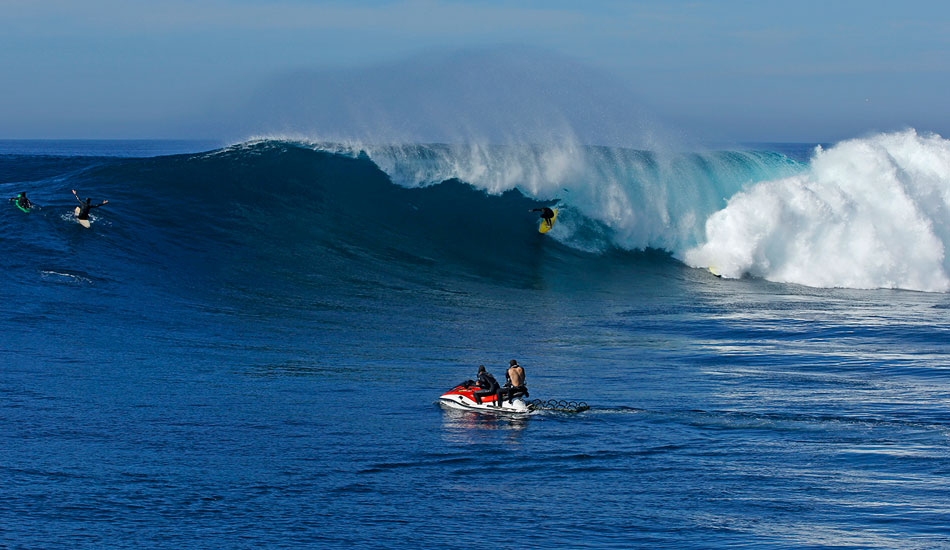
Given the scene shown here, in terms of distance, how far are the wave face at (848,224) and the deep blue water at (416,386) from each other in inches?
52.8

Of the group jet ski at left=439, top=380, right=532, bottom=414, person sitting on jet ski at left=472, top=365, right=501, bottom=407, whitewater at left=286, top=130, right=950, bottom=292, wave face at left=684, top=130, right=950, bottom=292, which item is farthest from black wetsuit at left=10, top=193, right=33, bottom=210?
wave face at left=684, top=130, right=950, bottom=292

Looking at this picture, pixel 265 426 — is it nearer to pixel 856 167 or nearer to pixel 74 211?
pixel 74 211

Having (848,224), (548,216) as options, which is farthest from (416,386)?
(848,224)

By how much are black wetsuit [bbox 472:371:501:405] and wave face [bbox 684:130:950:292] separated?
1481cm

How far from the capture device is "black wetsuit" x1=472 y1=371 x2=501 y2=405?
13242 mm

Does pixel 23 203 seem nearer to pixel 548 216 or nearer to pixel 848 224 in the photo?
pixel 548 216

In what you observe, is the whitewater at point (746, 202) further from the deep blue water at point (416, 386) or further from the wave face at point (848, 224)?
the deep blue water at point (416, 386)

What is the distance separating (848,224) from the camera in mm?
27000

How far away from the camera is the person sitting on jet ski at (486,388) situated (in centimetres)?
1324

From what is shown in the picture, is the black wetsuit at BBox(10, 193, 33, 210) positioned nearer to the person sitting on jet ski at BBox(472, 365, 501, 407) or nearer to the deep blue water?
the deep blue water

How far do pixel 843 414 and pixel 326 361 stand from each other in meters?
7.80

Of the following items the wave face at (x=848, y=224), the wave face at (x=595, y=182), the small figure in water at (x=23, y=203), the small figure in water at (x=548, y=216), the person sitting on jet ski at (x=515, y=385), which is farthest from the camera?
→ the wave face at (x=595, y=182)

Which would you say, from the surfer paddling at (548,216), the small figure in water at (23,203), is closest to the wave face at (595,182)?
the surfer paddling at (548,216)

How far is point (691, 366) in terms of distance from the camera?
50.2ft
